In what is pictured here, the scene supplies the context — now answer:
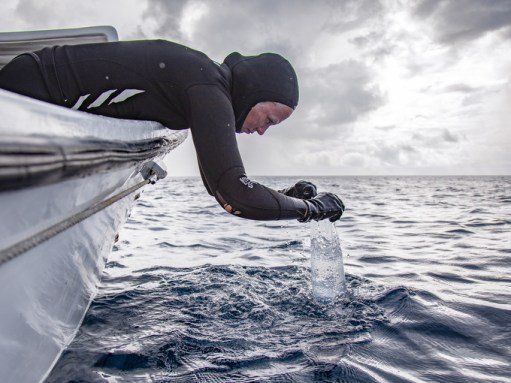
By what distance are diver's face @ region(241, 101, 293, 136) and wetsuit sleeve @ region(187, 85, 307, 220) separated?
446 mm

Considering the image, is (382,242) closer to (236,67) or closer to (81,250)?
(236,67)

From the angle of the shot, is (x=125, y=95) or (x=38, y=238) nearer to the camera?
(x=38, y=238)

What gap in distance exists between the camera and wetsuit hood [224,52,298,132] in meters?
2.67

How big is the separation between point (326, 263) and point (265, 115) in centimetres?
163

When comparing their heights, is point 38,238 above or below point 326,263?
above

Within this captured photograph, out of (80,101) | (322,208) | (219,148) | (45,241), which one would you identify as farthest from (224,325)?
(45,241)

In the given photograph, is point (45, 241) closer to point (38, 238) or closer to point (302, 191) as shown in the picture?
point (38, 238)

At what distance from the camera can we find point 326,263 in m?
3.78

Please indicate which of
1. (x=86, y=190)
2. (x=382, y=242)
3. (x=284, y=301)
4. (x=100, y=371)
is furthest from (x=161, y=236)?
(x=86, y=190)

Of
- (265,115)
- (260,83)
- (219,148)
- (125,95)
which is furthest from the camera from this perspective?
(265,115)

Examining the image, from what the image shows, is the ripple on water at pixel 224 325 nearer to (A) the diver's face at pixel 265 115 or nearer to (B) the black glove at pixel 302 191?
(B) the black glove at pixel 302 191

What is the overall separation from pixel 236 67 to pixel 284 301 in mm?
2002

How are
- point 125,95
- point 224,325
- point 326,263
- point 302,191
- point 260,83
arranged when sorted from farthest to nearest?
1. point 326,263
2. point 302,191
3. point 224,325
4. point 260,83
5. point 125,95

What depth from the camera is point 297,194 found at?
3.35 meters
